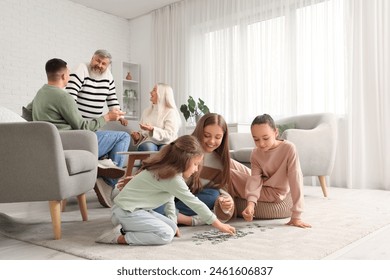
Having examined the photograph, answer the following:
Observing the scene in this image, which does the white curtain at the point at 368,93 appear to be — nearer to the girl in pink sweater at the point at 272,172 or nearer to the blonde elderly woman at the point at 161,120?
the blonde elderly woman at the point at 161,120

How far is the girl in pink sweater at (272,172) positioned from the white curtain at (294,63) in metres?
2.17

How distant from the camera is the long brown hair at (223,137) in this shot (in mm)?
2064

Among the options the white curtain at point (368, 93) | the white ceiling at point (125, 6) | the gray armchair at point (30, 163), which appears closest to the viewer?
the gray armchair at point (30, 163)

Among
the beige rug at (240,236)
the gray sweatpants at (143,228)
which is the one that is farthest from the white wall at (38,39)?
the gray sweatpants at (143,228)

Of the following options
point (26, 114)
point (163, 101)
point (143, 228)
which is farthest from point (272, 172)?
point (26, 114)

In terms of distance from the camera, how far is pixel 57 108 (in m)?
2.42

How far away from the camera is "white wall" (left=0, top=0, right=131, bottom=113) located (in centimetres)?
489

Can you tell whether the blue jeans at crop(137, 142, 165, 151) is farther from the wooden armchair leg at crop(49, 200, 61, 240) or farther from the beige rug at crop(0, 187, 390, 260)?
the wooden armchair leg at crop(49, 200, 61, 240)

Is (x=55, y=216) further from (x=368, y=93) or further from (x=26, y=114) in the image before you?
(x=368, y=93)

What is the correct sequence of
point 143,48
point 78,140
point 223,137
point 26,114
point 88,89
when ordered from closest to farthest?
point 223,137
point 78,140
point 26,114
point 88,89
point 143,48

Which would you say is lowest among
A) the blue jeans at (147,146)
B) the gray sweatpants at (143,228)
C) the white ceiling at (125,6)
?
the gray sweatpants at (143,228)

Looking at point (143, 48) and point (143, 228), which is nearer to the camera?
point (143, 228)

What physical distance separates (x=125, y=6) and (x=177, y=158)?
479 centimetres
